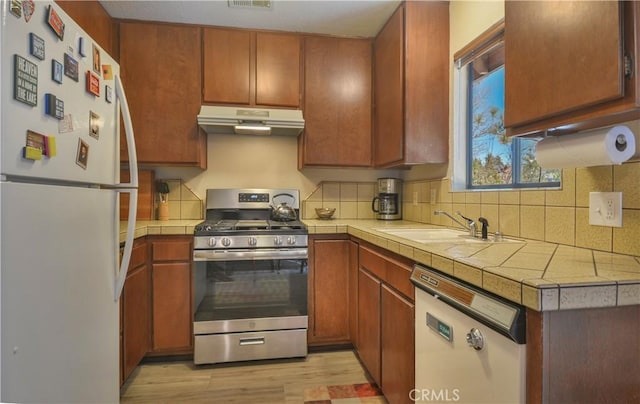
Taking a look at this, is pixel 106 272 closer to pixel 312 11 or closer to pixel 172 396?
pixel 172 396

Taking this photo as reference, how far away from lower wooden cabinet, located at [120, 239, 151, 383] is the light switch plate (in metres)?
2.17

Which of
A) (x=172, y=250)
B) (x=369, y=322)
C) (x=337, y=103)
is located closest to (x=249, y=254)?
(x=172, y=250)

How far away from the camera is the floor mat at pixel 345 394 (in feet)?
5.55

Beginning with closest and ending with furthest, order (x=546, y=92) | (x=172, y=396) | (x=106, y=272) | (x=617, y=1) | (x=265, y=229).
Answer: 1. (x=617, y=1)
2. (x=546, y=92)
3. (x=106, y=272)
4. (x=172, y=396)
5. (x=265, y=229)

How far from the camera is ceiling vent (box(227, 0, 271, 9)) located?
1.99 meters

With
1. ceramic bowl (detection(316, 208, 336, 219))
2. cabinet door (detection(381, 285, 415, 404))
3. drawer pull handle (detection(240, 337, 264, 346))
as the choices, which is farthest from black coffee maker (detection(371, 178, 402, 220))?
drawer pull handle (detection(240, 337, 264, 346))

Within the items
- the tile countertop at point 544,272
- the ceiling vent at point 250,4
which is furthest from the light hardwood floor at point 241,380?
the ceiling vent at point 250,4

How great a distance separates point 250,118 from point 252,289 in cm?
117

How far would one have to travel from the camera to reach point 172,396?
1734mm

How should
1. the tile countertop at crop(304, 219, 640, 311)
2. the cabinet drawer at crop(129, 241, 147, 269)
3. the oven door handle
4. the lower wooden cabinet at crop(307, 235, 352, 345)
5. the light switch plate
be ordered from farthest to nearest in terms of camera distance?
the lower wooden cabinet at crop(307, 235, 352, 345) < the oven door handle < the cabinet drawer at crop(129, 241, 147, 269) < the light switch plate < the tile countertop at crop(304, 219, 640, 311)

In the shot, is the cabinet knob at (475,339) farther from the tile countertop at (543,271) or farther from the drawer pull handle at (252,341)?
the drawer pull handle at (252,341)

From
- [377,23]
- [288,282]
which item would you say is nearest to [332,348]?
[288,282]

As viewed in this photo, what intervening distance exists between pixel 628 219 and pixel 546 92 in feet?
1.61

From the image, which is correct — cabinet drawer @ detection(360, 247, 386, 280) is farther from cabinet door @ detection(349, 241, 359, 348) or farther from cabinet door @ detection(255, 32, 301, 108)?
cabinet door @ detection(255, 32, 301, 108)
